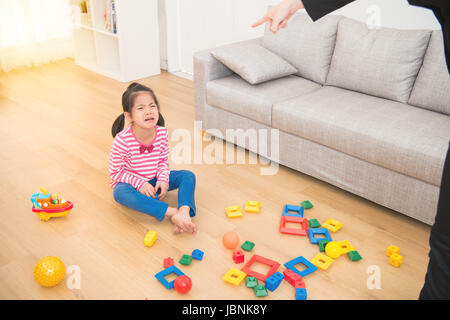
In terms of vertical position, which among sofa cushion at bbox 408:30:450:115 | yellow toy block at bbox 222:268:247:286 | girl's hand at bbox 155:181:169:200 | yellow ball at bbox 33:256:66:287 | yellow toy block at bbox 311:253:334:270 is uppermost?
sofa cushion at bbox 408:30:450:115

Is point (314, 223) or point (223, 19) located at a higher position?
point (223, 19)

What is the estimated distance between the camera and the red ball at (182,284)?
168 centimetres

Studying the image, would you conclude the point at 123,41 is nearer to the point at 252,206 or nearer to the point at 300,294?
the point at 252,206

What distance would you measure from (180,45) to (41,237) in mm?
2644

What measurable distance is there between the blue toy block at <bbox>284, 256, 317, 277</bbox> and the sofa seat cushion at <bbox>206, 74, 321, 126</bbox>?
927mm

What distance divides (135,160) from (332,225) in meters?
0.98

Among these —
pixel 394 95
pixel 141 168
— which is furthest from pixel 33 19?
pixel 394 95

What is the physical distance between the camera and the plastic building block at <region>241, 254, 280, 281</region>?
1.77 meters

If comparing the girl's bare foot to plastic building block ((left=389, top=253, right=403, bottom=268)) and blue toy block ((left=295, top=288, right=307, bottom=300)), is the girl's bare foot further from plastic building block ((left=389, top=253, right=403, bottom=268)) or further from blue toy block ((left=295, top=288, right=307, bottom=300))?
plastic building block ((left=389, top=253, right=403, bottom=268))

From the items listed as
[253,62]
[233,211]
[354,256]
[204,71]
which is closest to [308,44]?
[253,62]

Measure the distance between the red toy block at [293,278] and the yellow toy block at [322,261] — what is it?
0.13m

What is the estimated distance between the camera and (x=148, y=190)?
2.14 metres

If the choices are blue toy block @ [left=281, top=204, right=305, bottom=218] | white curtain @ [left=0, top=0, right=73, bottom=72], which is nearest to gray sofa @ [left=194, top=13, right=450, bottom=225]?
blue toy block @ [left=281, top=204, right=305, bottom=218]
